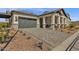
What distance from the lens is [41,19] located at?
2881 millimetres

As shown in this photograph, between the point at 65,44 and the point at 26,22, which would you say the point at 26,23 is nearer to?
the point at 26,22

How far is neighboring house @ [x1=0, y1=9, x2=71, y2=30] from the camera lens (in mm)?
2789

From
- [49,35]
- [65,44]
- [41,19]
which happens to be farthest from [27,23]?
[65,44]

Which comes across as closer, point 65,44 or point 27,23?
point 65,44

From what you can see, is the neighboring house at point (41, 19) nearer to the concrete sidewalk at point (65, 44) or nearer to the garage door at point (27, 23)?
the garage door at point (27, 23)

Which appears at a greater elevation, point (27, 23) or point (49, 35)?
point (27, 23)

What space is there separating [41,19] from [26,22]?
0.33 metres

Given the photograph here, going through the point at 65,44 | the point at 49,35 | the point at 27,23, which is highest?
the point at 27,23

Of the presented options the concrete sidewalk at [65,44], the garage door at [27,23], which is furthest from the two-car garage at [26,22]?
the concrete sidewalk at [65,44]

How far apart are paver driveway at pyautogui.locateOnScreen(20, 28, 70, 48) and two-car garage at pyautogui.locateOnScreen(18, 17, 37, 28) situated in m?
0.09

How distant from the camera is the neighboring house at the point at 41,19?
2.79 m

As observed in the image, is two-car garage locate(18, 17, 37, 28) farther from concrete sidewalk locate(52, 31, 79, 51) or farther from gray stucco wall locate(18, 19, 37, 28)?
concrete sidewalk locate(52, 31, 79, 51)
